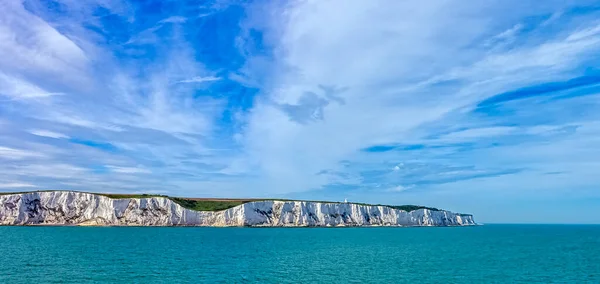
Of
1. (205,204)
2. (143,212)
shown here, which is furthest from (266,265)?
(205,204)

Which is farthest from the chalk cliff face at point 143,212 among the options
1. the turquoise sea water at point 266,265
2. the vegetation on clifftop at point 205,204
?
the turquoise sea water at point 266,265

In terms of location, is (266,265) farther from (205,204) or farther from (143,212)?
(205,204)

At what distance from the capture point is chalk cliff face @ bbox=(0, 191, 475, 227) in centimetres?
11181

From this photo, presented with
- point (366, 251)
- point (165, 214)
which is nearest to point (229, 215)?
point (165, 214)

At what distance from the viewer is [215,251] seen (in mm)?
59188

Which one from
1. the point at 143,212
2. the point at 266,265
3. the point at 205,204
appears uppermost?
the point at 205,204

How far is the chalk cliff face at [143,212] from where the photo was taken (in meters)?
112

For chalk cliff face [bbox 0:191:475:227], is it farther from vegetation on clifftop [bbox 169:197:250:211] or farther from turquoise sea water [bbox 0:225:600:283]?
turquoise sea water [bbox 0:225:600:283]

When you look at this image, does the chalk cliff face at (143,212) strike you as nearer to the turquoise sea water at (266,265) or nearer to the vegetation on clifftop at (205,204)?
the vegetation on clifftop at (205,204)

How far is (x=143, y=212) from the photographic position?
11781 centimetres

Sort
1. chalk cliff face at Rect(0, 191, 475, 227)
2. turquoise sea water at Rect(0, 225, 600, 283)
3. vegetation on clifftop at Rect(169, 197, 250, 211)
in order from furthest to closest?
vegetation on clifftop at Rect(169, 197, 250, 211), chalk cliff face at Rect(0, 191, 475, 227), turquoise sea water at Rect(0, 225, 600, 283)

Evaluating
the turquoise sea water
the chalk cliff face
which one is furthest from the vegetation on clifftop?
the turquoise sea water

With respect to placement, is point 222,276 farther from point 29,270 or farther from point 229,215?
point 229,215

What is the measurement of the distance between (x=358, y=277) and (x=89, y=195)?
319 ft
